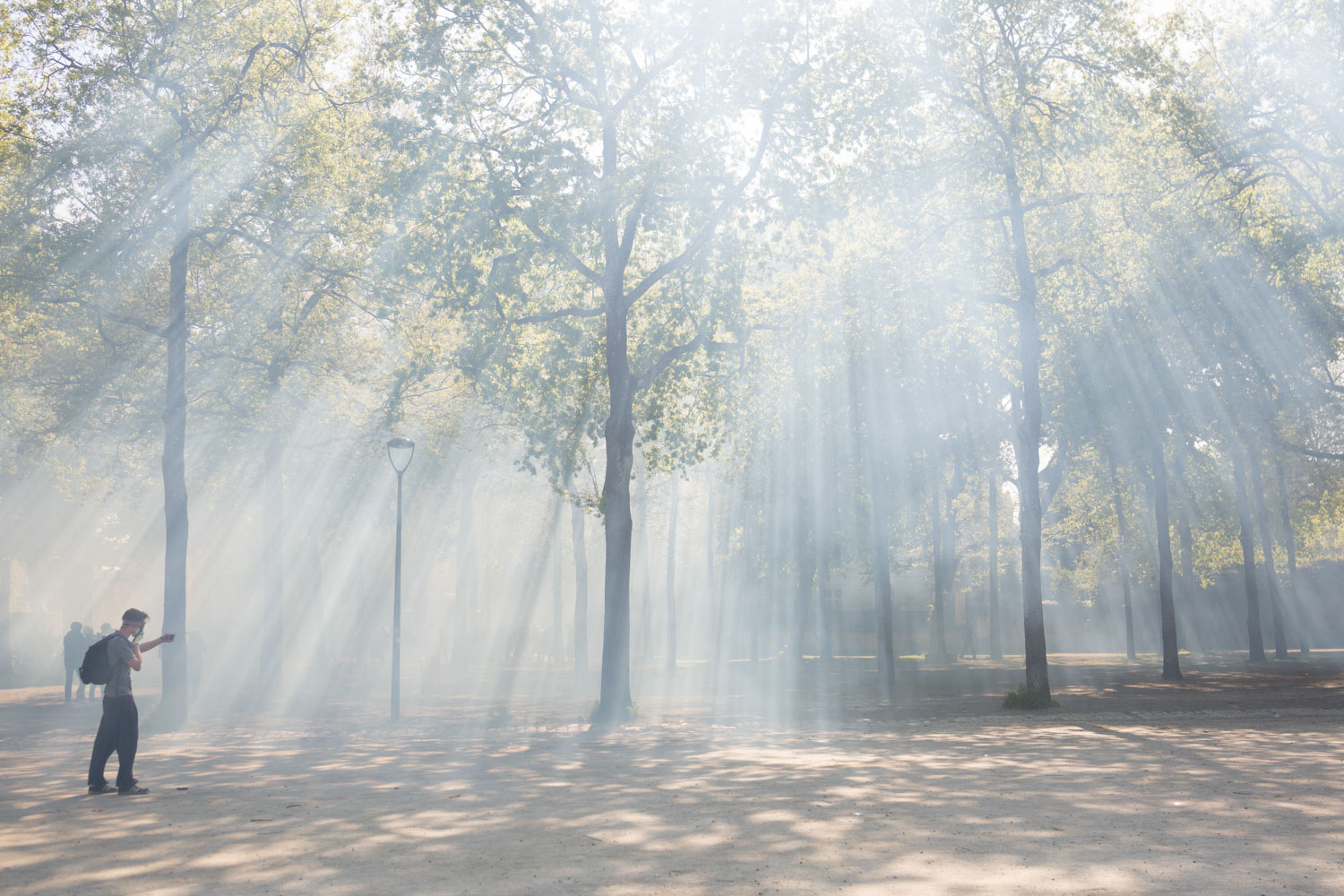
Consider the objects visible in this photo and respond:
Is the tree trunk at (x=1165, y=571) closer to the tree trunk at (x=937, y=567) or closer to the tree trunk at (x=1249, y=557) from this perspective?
the tree trunk at (x=937, y=567)

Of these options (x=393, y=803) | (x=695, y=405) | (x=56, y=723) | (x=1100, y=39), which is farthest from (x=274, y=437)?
(x=1100, y=39)

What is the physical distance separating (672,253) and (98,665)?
16.6 m

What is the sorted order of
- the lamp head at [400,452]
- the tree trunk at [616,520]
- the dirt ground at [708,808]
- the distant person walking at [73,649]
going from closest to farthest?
the dirt ground at [708,808], the tree trunk at [616,520], the lamp head at [400,452], the distant person walking at [73,649]

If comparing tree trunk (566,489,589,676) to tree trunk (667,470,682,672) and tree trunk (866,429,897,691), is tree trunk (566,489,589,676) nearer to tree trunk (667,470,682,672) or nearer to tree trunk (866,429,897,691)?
tree trunk (667,470,682,672)

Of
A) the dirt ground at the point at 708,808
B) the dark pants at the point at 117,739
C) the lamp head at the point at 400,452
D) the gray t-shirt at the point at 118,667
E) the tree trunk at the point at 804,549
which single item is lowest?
the dirt ground at the point at 708,808

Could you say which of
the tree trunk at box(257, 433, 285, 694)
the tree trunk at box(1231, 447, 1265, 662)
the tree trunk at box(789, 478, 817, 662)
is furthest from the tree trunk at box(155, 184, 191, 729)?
the tree trunk at box(1231, 447, 1265, 662)

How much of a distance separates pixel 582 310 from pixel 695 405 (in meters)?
5.18

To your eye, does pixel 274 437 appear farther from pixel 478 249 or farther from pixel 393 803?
pixel 393 803

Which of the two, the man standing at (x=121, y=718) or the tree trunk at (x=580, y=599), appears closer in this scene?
the man standing at (x=121, y=718)

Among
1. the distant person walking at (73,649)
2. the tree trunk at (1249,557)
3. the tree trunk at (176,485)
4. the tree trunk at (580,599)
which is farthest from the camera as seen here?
the tree trunk at (1249,557)

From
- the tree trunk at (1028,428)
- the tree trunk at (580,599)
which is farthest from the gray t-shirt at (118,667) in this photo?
the tree trunk at (580,599)

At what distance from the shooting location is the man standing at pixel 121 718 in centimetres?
1112

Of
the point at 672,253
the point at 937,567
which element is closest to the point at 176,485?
the point at 672,253

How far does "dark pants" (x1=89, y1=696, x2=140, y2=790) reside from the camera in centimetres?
1110
